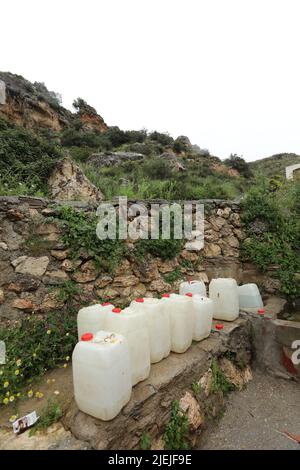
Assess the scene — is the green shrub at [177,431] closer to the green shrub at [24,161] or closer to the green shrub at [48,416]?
the green shrub at [48,416]

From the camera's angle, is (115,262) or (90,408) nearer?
(90,408)

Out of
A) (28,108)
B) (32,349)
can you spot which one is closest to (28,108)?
(28,108)

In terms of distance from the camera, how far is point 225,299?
2.79 m

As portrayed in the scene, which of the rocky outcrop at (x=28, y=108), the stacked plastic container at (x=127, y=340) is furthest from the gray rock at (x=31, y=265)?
the rocky outcrop at (x=28, y=108)

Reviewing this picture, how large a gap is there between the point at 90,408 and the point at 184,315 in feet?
3.38

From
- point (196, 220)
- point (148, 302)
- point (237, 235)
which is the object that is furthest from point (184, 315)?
point (237, 235)

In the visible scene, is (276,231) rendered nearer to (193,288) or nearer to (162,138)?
(193,288)

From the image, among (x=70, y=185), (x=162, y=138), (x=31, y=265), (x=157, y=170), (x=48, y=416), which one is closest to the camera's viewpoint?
(x=48, y=416)

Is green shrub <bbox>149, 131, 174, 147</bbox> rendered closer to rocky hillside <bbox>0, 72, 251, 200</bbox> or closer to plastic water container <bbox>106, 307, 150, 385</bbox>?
rocky hillside <bbox>0, 72, 251, 200</bbox>

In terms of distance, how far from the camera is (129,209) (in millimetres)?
3129

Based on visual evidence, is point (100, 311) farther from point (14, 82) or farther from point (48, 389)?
point (14, 82)

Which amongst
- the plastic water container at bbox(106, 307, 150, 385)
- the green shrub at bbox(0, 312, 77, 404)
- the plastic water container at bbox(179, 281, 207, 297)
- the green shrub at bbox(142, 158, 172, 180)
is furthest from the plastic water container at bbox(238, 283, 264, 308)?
the green shrub at bbox(142, 158, 172, 180)

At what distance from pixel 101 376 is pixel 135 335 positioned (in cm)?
39

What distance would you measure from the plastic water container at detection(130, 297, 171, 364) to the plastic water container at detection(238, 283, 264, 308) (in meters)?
1.63
